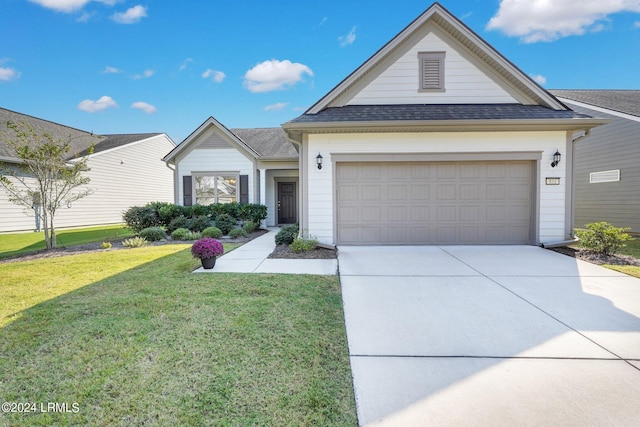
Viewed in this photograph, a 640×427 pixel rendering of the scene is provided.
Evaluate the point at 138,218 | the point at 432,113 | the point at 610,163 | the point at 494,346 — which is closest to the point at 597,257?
the point at 432,113

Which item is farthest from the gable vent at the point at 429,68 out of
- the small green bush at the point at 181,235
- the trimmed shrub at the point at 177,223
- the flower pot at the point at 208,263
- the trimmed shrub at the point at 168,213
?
the trimmed shrub at the point at 168,213

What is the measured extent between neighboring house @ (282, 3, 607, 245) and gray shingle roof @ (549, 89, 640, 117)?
18.0 feet

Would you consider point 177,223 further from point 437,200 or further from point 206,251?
point 437,200

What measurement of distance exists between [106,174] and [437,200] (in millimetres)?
17429

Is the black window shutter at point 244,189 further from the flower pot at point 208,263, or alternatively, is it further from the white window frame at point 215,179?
the flower pot at point 208,263

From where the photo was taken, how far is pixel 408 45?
811cm

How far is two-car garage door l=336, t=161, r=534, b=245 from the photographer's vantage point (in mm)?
7594

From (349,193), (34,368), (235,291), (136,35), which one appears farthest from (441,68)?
(136,35)

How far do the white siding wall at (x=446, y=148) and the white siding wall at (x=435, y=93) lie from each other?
1.39 meters

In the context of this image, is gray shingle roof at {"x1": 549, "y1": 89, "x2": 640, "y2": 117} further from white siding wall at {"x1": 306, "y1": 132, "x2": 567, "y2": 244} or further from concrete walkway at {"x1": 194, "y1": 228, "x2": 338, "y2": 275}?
concrete walkway at {"x1": 194, "y1": 228, "x2": 338, "y2": 275}

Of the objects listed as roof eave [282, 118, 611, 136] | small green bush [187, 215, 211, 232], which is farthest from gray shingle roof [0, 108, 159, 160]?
roof eave [282, 118, 611, 136]

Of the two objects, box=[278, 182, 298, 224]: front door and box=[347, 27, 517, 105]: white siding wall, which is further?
box=[278, 182, 298, 224]: front door

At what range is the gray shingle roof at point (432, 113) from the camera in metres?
7.16

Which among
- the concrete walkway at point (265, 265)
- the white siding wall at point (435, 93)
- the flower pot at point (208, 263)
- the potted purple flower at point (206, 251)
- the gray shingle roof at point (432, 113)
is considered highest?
the white siding wall at point (435, 93)
